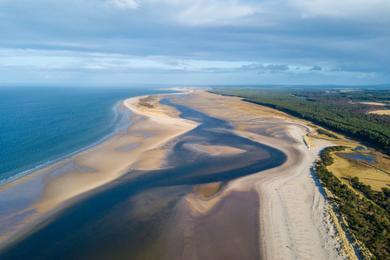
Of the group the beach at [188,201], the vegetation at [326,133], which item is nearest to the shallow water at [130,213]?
the beach at [188,201]

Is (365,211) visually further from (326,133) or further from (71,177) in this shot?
(326,133)

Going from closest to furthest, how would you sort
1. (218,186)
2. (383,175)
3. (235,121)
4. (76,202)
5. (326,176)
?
1. (76,202)
2. (218,186)
3. (326,176)
4. (383,175)
5. (235,121)

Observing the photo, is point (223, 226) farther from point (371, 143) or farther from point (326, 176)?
point (371, 143)

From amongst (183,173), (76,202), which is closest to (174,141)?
(183,173)

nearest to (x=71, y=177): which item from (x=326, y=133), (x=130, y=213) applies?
(x=130, y=213)

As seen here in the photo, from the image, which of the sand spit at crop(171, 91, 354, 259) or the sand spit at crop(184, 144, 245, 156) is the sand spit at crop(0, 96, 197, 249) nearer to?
the sand spit at crop(184, 144, 245, 156)

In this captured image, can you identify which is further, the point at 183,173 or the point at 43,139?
the point at 43,139
